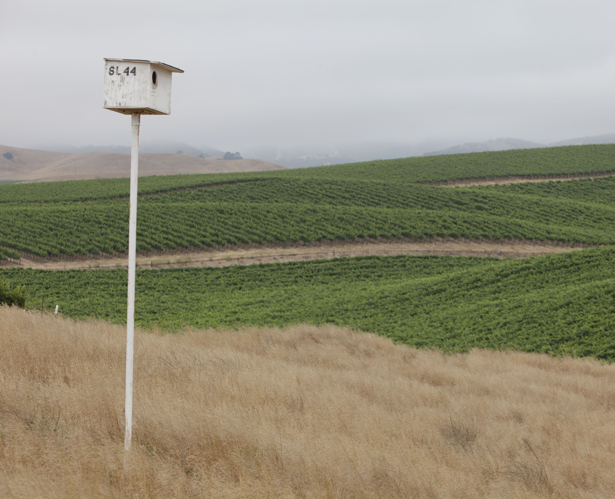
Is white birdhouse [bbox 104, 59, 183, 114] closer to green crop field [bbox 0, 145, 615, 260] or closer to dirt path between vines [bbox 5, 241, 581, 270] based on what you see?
dirt path between vines [bbox 5, 241, 581, 270]

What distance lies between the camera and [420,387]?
8.03 meters

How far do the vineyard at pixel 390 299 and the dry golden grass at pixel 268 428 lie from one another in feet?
20.0

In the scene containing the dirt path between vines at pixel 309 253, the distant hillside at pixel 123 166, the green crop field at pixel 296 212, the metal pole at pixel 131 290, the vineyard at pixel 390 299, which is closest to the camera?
the metal pole at pixel 131 290

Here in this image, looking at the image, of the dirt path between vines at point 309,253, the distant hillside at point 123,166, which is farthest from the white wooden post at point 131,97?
the distant hillside at point 123,166

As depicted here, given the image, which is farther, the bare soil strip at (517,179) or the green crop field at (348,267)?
the bare soil strip at (517,179)

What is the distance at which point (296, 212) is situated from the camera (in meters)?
41.8

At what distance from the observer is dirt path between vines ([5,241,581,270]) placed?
96.7 ft

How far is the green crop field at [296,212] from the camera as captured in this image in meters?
33.5

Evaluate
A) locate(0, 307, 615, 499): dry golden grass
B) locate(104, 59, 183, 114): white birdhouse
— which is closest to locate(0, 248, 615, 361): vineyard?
locate(0, 307, 615, 499): dry golden grass

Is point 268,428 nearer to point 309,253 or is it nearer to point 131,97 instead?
point 131,97

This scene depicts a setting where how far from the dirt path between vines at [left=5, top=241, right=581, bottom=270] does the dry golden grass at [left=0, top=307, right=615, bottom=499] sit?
2158 centimetres

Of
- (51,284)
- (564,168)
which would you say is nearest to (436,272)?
(51,284)

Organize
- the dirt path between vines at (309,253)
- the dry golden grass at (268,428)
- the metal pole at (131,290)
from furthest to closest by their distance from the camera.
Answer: the dirt path between vines at (309,253) → the metal pole at (131,290) → the dry golden grass at (268,428)

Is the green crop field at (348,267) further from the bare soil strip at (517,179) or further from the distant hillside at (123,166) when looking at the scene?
the distant hillside at (123,166)
